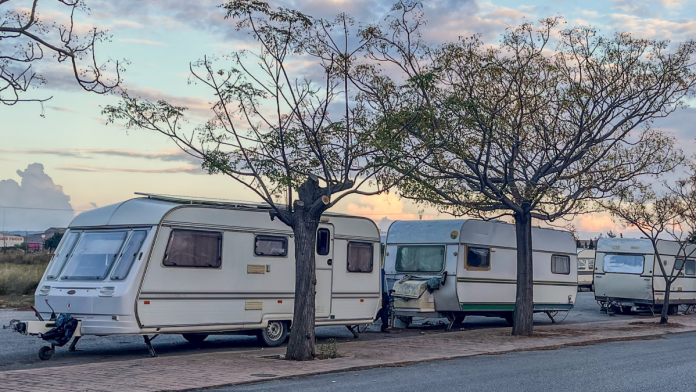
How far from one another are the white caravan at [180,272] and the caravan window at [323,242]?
0.07 feet

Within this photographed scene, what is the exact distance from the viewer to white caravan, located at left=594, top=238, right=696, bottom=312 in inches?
1179

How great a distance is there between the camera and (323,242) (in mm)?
17094

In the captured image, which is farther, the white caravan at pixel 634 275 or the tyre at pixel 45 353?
the white caravan at pixel 634 275

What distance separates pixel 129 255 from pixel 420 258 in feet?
33.2

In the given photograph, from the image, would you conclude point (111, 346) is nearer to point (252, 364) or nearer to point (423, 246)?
point (252, 364)

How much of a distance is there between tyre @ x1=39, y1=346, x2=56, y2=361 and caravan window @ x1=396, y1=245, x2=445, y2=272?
11044 millimetres

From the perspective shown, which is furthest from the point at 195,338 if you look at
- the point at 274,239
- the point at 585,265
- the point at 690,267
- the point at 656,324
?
the point at 585,265

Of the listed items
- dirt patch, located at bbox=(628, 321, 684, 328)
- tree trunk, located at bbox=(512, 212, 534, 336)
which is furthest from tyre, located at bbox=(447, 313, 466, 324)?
dirt patch, located at bbox=(628, 321, 684, 328)

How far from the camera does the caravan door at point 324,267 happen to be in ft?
55.3

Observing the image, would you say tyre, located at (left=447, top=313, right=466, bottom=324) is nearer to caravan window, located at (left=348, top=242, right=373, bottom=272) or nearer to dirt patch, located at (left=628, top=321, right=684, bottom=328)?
caravan window, located at (left=348, top=242, right=373, bottom=272)

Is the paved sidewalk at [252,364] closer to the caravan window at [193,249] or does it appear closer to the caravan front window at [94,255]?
the caravan window at [193,249]

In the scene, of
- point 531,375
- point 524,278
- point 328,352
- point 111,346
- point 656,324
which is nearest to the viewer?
point 531,375

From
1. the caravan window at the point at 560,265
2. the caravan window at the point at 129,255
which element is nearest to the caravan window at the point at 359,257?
the caravan window at the point at 129,255

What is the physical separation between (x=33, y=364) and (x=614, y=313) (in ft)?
81.4
